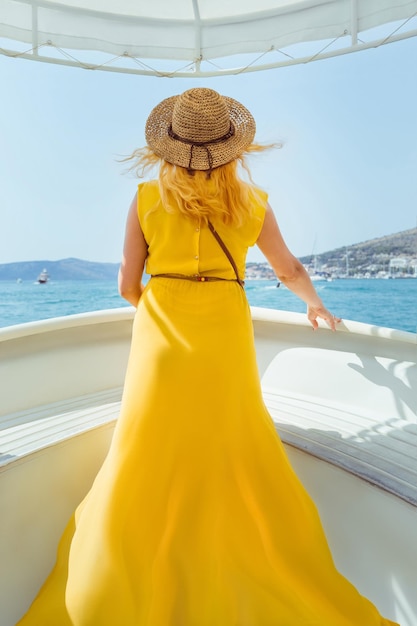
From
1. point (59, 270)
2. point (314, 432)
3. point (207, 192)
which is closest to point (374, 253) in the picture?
point (59, 270)

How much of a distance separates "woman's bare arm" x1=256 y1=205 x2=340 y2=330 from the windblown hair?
0.38ft

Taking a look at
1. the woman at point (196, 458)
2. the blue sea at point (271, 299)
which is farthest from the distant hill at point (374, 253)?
the woman at point (196, 458)

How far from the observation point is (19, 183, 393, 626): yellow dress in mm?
1108

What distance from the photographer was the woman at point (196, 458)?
112 centimetres

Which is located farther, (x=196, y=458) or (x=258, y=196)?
(x=258, y=196)

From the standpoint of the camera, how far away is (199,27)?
2.82 m

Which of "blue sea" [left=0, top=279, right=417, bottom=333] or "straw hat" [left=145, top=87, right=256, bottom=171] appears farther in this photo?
"blue sea" [left=0, top=279, right=417, bottom=333]

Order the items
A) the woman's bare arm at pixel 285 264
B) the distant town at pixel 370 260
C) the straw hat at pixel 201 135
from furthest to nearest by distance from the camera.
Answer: the distant town at pixel 370 260 < the woman's bare arm at pixel 285 264 < the straw hat at pixel 201 135

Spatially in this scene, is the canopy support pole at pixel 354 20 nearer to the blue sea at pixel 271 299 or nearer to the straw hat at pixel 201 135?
the straw hat at pixel 201 135

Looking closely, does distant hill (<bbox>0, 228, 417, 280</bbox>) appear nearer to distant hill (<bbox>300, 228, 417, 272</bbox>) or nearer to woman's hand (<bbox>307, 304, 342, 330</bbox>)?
distant hill (<bbox>300, 228, 417, 272</bbox>)

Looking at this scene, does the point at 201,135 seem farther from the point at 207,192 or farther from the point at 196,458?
the point at 196,458

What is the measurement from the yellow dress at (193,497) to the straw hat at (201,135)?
121mm

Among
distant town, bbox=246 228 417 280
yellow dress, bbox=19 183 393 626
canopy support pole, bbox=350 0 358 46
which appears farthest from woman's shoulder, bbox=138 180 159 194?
distant town, bbox=246 228 417 280

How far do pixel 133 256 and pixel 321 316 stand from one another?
0.77 metres
